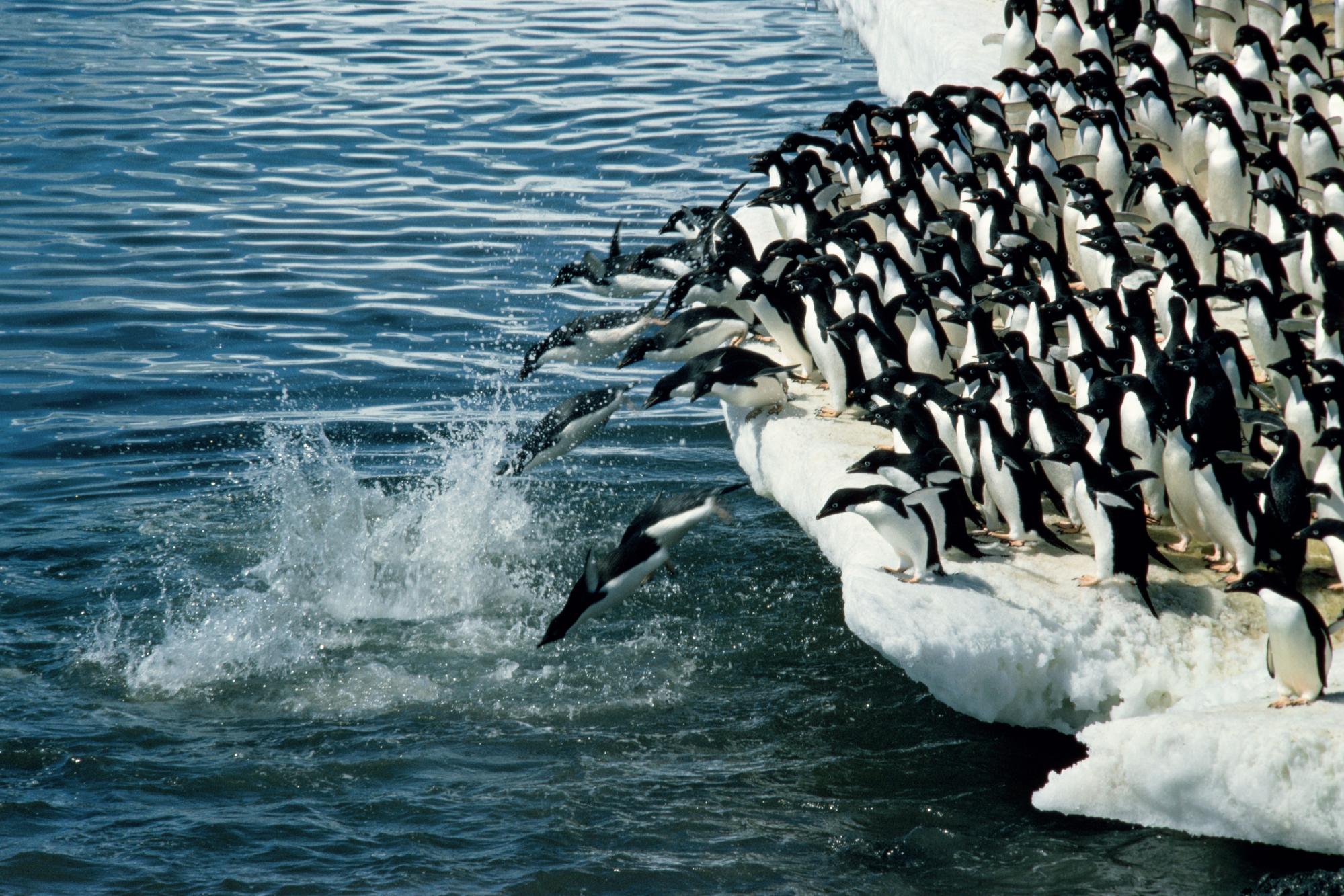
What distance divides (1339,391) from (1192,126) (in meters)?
3.76

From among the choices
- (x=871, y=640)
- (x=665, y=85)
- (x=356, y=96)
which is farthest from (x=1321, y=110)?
(x=356, y=96)

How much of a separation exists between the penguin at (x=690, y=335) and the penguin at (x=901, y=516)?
2.71 metres

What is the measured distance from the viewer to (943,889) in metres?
5.21

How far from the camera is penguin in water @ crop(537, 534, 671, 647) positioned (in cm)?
604

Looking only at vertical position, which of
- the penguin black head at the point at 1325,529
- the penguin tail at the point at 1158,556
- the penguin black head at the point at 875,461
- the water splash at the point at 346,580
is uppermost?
the penguin black head at the point at 875,461

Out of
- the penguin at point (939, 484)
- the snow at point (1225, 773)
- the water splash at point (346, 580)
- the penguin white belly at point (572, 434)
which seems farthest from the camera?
the penguin white belly at point (572, 434)

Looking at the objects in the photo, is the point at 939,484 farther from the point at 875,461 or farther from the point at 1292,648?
the point at 1292,648

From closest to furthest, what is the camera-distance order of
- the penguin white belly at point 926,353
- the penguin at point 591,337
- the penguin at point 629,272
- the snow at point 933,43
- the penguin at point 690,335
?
the penguin white belly at point 926,353
the penguin at point 690,335
the penguin at point 591,337
the penguin at point 629,272
the snow at point 933,43

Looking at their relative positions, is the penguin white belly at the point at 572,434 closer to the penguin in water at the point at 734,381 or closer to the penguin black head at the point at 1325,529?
the penguin in water at the point at 734,381

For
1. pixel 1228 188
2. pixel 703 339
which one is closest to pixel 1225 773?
pixel 703 339

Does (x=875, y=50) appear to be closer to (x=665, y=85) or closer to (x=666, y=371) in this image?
(x=665, y=85)

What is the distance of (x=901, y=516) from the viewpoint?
594 cm

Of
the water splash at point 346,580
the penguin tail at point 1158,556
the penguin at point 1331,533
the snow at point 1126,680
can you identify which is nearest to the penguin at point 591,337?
the water splash at point 346,580

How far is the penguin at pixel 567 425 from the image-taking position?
25.2 feet
